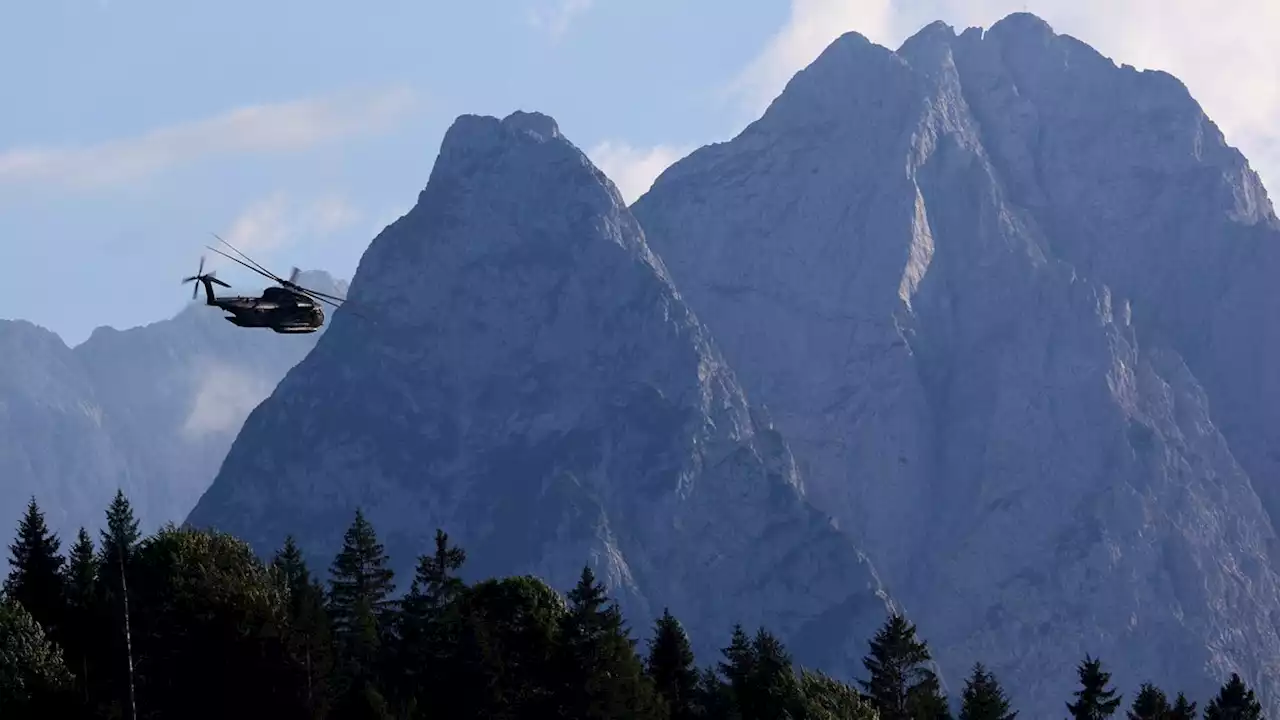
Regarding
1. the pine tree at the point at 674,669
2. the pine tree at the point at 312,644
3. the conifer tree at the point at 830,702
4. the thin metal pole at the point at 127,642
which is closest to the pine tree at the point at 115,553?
the thin metal pole at the point at 127,642

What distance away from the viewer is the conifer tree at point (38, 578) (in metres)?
140

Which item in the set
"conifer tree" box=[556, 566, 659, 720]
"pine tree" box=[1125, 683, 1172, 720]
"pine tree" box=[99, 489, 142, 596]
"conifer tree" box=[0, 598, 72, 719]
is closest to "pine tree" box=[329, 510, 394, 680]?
"conifer tree" box=[556, 566, 659, 720]

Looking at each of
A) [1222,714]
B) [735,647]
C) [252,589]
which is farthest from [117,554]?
[1222,714]

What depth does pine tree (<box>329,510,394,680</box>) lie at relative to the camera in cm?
14938

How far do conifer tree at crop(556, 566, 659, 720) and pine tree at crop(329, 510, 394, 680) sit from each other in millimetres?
13033

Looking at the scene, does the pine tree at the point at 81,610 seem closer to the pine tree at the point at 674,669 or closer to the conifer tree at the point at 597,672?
the conifer tree at the point at 597,672

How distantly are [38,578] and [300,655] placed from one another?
27.1 metres

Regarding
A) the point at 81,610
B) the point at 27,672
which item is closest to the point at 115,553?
the point at 81,610

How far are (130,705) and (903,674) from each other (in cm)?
7070

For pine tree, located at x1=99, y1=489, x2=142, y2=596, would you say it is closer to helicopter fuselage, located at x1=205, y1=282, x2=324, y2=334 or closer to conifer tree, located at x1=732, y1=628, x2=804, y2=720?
helicopter fuselage, located at x1=205, y1=282, x2=324, y2=334

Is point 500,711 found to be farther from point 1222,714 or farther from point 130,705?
point 1222,714

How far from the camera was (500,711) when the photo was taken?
13112 centimetres

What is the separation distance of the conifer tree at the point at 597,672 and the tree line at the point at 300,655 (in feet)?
0.39

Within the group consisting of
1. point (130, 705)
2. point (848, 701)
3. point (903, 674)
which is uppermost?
point (903, 674)
